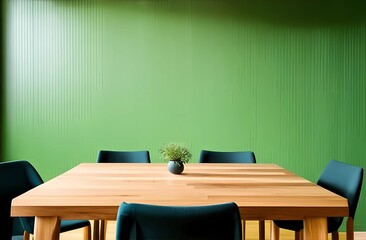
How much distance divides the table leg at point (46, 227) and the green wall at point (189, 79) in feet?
7.65

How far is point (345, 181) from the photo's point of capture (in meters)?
2.15

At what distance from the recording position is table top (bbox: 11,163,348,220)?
1.36 meters

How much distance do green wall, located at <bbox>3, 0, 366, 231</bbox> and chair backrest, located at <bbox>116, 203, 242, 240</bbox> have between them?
2607mm

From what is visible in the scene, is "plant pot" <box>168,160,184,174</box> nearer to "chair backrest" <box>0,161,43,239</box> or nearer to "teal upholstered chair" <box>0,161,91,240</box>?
"teal upholstered chair" <box>0,161,91,240</box>

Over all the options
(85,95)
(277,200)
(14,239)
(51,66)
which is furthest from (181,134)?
(277,200)

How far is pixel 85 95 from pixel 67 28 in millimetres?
788

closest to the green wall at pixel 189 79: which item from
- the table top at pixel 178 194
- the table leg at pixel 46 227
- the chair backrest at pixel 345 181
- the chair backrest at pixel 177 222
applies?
the chair backrest at pixel 345 181

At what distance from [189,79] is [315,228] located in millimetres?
2579

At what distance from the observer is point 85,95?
373cm

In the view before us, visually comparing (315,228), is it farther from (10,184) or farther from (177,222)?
(10,184)

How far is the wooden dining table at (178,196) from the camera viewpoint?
1364 mm

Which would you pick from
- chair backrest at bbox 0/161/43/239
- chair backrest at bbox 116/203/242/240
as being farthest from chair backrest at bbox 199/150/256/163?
chair backrest at bbox 116/203/242/240

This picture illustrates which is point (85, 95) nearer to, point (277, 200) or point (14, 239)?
point (14, 239)

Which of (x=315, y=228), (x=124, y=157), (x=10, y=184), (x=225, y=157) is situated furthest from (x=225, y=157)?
(x=10, y=184)
